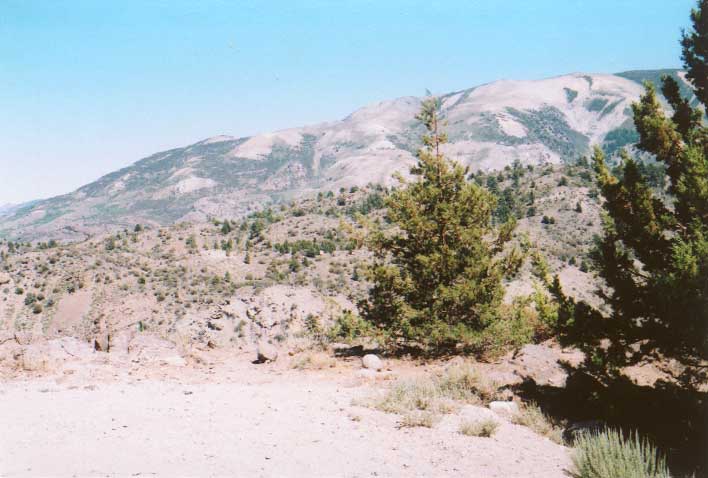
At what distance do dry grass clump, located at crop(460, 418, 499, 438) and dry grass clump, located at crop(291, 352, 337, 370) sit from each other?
4.86 metres

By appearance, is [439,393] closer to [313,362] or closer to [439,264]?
[313,362]

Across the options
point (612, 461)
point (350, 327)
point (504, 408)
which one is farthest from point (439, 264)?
point (612, 461)

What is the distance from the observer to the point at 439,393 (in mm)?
8359

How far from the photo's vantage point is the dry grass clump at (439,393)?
7.70m

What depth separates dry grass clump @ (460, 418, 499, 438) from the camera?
6.71 m

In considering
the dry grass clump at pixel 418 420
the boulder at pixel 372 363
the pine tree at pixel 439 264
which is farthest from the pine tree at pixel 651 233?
the boulder at pixel 372 363

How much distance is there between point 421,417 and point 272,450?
244 cm

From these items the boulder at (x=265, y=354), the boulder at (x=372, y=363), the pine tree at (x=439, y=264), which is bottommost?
the boulder at (x=372, y=363)

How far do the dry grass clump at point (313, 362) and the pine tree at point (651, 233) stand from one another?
5555 millimetres

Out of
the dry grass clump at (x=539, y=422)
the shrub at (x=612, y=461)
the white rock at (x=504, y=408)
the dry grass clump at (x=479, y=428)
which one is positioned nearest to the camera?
the shrub at (x=612, y=461)

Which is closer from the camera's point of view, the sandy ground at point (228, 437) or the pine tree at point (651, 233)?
the sandy ground at point (228, 437)

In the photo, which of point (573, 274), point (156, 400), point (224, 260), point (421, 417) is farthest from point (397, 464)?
point (224, 260)

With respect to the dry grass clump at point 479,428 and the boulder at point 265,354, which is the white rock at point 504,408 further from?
the boulder at point 265,354

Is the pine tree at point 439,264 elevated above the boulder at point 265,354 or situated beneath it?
elevated above
